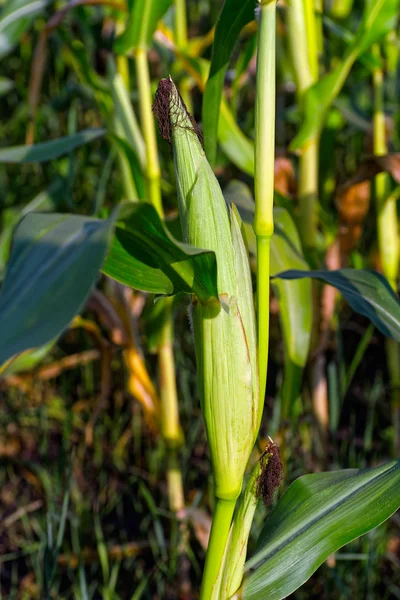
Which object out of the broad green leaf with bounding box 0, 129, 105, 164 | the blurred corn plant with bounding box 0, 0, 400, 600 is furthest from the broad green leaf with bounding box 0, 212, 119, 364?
the broad green leaf with bounding box 0, 129, 105, 164

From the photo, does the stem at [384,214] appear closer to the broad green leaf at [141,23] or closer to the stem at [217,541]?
the broad green leaf at [141,23]

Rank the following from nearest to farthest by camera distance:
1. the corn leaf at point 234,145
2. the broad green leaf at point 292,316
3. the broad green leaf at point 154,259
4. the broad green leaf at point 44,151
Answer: the broad green leaf at point 154,259
the broad green leaf at point 292,316
the broad green leaf at point 44,151
the corn leaf at point 234,145

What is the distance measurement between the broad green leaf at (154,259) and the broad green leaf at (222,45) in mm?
186

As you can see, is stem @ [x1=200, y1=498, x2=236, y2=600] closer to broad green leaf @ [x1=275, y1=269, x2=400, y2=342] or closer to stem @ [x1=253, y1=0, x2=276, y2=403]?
stem @ [x1=253, y1=0, x2=276, y2=403]

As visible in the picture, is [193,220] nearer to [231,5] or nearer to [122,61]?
[231,5]

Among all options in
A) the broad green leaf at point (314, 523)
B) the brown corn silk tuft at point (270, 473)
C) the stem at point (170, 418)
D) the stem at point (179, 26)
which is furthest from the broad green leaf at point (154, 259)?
the stem at point (179, 26)

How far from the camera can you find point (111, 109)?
1240 millimetres

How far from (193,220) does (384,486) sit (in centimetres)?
31

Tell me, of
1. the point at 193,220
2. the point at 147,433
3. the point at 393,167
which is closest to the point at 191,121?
the point at 193,220

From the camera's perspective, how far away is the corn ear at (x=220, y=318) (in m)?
0.50

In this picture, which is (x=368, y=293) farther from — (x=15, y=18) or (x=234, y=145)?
(x=15, y=18)

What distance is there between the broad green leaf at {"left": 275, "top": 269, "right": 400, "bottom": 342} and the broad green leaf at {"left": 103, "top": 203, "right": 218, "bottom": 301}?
0.23 metres

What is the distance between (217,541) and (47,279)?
0.30 m

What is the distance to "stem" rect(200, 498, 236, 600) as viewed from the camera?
557mm
